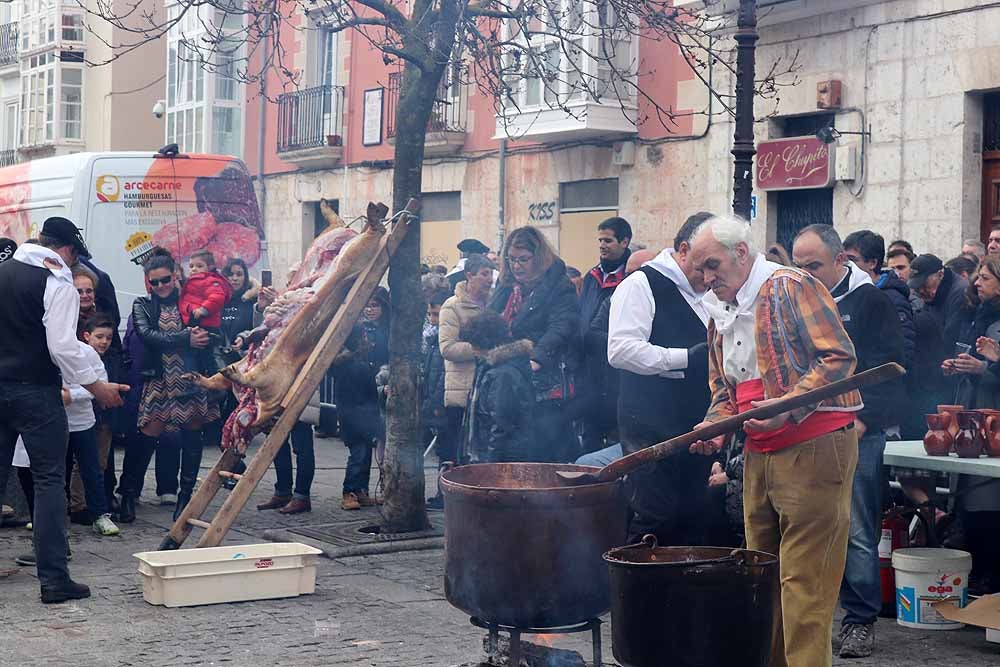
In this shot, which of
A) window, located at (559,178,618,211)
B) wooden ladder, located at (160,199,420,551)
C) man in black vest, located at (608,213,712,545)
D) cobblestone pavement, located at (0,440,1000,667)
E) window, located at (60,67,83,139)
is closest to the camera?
cobblestone pavement, located at (0,440,1000,667)

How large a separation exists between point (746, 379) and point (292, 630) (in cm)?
259

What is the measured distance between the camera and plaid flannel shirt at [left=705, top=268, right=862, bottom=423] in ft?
17.1

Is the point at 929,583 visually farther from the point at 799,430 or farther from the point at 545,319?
the point at 545,319

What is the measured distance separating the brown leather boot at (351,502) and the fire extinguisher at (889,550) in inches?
163

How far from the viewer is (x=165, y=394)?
984cm

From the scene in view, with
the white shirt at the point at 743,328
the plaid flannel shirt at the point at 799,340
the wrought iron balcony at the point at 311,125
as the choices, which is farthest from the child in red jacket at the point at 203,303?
the wrought iron balcony at the point at 311,125

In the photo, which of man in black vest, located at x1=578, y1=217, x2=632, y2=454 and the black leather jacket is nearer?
man in black vest, located at x1=578, y1=217, x2=632, y2=454

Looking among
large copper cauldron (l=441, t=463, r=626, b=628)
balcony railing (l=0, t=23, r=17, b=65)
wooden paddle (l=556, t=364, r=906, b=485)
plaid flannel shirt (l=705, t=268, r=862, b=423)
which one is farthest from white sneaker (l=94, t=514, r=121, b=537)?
balcony railing (l=0, t=23, r=17, b=65)

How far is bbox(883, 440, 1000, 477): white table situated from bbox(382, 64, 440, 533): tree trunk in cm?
312

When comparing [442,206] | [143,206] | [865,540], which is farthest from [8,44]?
[865,540]

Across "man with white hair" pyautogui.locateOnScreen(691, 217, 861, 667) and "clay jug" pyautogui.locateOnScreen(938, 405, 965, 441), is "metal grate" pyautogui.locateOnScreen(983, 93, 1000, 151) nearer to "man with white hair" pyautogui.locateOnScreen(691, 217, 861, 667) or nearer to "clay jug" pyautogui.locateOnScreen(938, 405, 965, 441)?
"clay jug" pyautogui.locateOnScreen(938, 405, 965, 441)

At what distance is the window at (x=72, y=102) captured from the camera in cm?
3428

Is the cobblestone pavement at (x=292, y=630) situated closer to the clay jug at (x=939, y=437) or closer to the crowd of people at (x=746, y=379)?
the crowd of people at (x=746, y=379)

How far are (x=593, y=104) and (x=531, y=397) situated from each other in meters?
10.5
